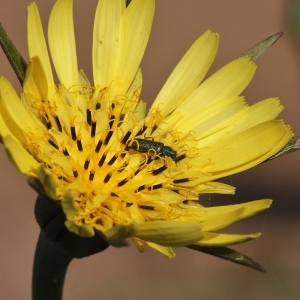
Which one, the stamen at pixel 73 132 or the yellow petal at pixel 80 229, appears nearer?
the yellow petal at pixel 80 229

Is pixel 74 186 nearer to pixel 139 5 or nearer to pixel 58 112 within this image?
pixel 58 112

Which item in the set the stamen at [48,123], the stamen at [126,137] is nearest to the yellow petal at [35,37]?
the stamen at [48,123]

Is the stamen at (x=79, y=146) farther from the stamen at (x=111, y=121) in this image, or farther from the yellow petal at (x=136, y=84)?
the yellow petal at (x=136, y=84)

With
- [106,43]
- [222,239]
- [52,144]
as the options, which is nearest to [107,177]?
[52,144]

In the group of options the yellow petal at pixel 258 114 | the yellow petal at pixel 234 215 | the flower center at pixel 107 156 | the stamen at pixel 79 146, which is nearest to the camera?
the yellow petal at pixel 234 215

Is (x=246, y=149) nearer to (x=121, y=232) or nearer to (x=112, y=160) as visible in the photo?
(x=112, y=160)

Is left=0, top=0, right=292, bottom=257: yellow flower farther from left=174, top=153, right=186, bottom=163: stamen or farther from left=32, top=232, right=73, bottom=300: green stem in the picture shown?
left=32, top=232, right=73, bottom=300: green stem
